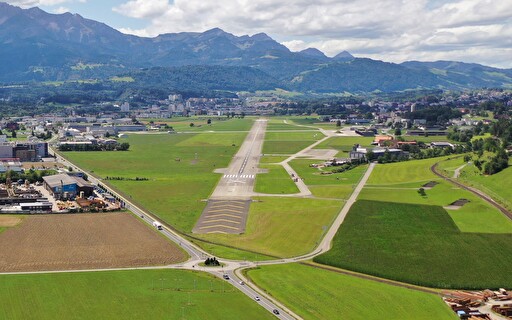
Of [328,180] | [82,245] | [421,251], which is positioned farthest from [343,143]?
[82,245]

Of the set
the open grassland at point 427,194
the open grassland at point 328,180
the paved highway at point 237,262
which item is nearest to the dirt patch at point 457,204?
the open grassland at point 427,194

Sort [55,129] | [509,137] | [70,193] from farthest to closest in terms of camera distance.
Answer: [55,129]
[509,137]
[70,193]

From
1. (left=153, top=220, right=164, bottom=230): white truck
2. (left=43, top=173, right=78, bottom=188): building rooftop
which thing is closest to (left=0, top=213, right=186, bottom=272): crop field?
(left=153, top=220, right=164, bottom=230): white truck

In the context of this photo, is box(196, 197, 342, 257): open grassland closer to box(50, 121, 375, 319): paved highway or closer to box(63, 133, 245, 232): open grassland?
box(50, 121, 375, 319): paved highway

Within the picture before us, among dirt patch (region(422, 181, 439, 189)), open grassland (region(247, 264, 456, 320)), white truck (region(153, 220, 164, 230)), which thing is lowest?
white truck (region(153, 220, 164, 230))

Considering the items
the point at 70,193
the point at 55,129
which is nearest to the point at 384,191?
the point at 70,193

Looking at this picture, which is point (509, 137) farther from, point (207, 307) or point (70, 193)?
point (207, 307)

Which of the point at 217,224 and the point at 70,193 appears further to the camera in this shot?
the point at 70,193
